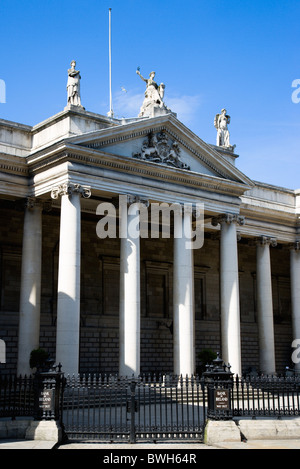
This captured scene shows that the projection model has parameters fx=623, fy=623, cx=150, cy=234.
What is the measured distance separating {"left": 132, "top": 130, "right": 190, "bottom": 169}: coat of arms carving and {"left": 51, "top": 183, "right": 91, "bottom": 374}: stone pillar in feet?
13.0

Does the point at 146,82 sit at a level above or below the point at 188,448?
above

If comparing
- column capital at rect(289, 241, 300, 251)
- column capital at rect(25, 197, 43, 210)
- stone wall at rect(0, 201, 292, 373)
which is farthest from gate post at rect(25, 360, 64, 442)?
column capital at rect(289, 241, 300, 251)

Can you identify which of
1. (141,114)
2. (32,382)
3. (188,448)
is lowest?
(188,448)

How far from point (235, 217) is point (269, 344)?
27.4 ft

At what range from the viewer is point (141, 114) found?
29.9m

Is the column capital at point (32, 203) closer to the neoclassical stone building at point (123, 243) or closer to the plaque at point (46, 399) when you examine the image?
→ the neoclassical stone building at point (123, 243)

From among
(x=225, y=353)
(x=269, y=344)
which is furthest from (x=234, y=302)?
(x=269, y=344)

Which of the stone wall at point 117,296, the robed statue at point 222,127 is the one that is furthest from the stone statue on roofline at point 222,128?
the stone wall at point 117,296

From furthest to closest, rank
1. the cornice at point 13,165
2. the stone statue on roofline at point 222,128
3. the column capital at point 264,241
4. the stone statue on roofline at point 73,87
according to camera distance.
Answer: the column capital at point 264,241
the stone statue on roofline at point 222,128
the stone statue on roofline at point 73,87
the cornice at point 13,165

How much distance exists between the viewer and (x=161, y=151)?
95.9 ft

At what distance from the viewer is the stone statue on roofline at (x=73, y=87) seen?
88.9ft

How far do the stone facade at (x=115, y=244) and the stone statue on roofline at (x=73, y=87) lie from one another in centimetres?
71
